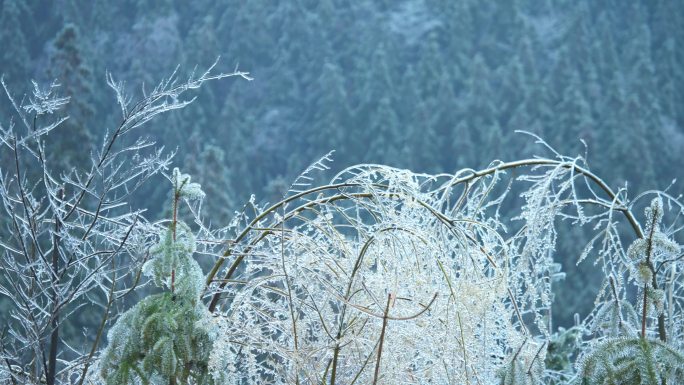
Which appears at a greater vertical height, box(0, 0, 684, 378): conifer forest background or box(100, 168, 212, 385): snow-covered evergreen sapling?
box(0, 0, 684, 378): conifer forest background

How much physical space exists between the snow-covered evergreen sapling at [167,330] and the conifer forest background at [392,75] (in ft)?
62.8

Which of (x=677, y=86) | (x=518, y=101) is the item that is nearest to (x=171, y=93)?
(x=518, y=101)

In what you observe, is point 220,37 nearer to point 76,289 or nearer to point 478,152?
point 478,152

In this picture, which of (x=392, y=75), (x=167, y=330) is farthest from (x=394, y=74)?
(x=167, y=330)

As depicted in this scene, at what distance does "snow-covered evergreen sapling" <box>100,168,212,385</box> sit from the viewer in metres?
1.52

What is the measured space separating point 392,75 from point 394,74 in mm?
154

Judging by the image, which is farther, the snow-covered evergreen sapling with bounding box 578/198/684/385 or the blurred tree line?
the blurred tree line

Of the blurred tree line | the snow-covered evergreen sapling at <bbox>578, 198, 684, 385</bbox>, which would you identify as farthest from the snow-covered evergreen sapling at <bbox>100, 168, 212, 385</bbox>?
the blurred tree line

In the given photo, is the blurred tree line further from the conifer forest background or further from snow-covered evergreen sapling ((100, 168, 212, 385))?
snow-covered evergreen sapling ((100, 168, 212, 385))

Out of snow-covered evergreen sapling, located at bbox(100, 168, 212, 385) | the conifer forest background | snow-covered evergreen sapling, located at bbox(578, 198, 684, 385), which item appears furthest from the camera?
the conifer forest background

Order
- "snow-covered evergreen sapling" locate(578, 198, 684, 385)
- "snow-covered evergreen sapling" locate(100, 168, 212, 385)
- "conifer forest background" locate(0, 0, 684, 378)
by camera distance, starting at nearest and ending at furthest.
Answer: "snow-covered evergreen sapling" locate(578, 198, 684, 385) < "snow-covered evergreen sapling" locate(100, 168, 212, 385) < "conifer forest background" locate(0, 0, 684, 378)

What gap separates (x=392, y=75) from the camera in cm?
2969

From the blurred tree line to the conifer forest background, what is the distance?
0.17 feet

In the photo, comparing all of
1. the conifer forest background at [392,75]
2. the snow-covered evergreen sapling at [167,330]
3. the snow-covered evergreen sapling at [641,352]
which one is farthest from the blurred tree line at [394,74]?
the snow-covered evergreen sapling at [641,352]
